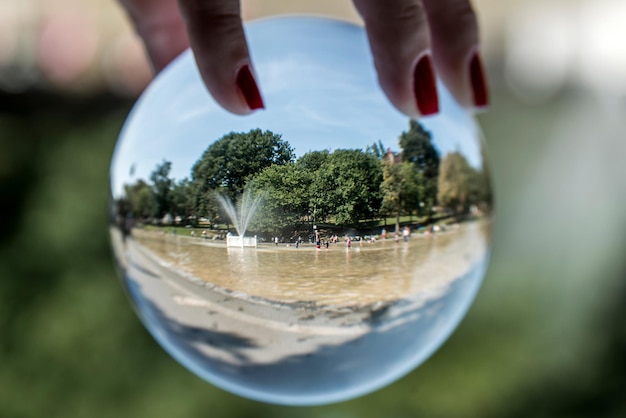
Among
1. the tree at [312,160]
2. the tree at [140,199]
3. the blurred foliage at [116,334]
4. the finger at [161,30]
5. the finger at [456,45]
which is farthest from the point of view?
the blurred foliage at [116,334]

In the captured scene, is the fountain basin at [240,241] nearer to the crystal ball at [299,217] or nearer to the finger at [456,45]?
the crystal ball at [299,217]

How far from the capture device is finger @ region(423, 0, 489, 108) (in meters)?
1.22

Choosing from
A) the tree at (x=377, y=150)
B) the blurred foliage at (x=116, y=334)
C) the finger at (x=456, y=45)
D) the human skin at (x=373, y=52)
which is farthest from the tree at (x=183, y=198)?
the blurred foliage at (x=116, y=334)

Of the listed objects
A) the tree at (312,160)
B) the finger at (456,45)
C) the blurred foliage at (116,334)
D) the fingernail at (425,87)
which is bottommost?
the blurred foliage at (116,334)

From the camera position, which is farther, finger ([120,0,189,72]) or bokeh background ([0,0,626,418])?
bokeh background ([0,0,626,418])

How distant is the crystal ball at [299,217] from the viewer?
973 mm

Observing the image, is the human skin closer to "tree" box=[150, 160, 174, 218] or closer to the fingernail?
the fingernail

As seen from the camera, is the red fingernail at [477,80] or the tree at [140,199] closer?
the tree at [140,199]

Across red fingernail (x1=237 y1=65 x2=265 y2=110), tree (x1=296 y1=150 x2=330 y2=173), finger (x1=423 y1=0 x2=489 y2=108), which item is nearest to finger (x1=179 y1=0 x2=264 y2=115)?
red fingernail (x1=237 y1=65 x2=265 y2=110)

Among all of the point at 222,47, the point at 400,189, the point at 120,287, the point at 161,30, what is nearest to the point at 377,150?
the point at 400,189

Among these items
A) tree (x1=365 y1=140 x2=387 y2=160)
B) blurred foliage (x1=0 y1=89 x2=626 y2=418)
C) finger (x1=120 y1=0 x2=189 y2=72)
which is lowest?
blurred foliage (x1=0 y1=89 x2=626 y2=418)

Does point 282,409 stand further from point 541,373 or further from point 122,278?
point 122,278

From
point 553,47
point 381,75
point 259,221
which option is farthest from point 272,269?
point 553,47

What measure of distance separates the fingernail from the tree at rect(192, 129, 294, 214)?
241 mm
